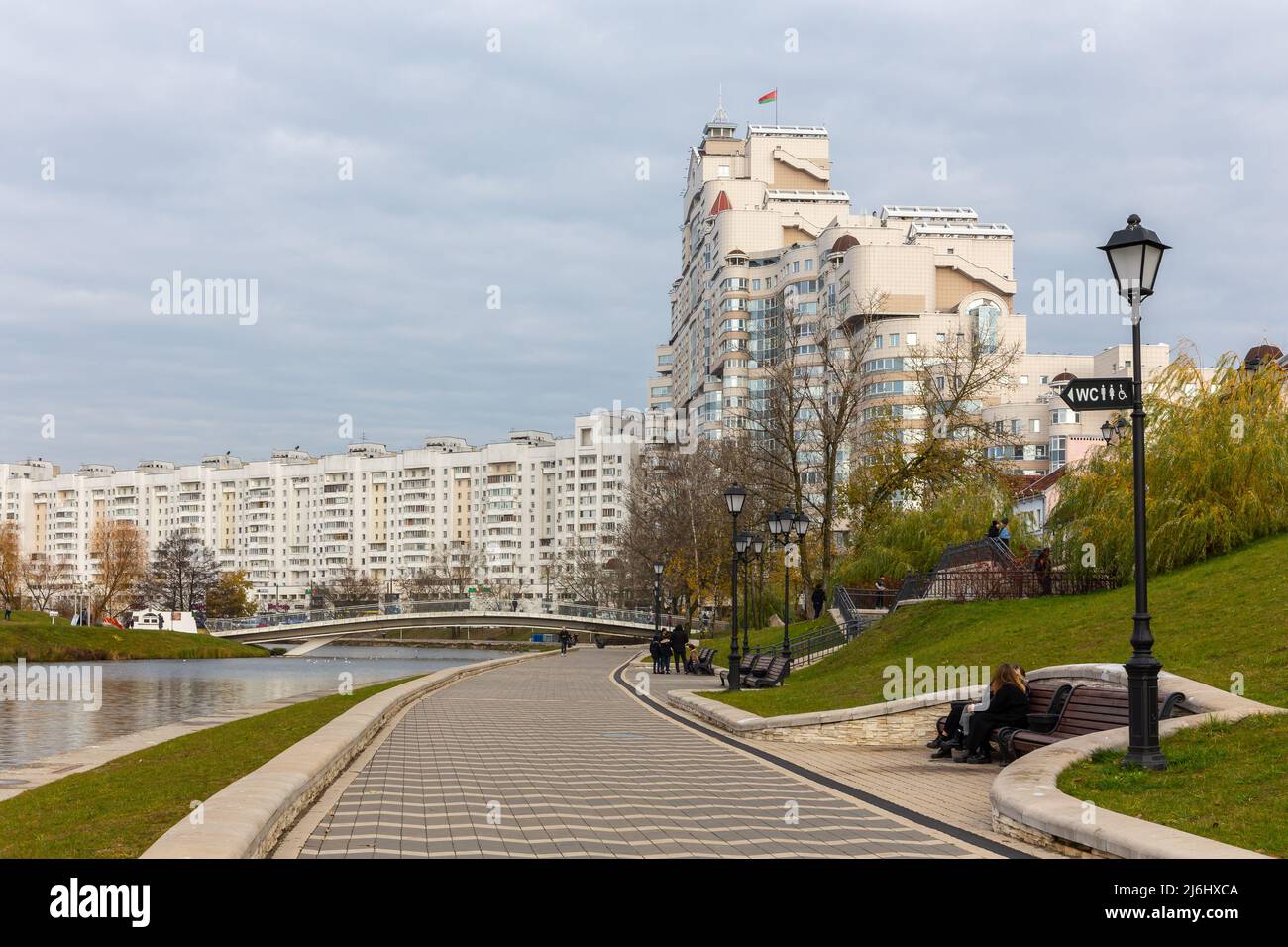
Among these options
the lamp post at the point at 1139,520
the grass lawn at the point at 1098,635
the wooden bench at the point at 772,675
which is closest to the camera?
the lamp post at the point at 1139,520

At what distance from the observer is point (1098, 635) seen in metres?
19.9

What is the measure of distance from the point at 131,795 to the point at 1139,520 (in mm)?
9489

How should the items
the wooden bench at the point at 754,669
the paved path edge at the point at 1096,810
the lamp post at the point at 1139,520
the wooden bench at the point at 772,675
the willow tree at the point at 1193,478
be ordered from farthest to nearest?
the wooden bench at the point at 754,669, the wooden bench at the point at 772,675, the willow tree at the point at 1193,478, the lamp post at the point at 1139,520, the paved path edge at the point at 1096,810

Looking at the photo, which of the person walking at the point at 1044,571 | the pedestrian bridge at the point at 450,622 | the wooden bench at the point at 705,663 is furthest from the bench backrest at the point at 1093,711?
the pedestrian bridge at the point at 450,622

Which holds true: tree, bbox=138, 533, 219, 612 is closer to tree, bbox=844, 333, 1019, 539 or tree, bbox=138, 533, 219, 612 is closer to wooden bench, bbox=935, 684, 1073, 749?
tree, bbox=844, 333, 1019, 539

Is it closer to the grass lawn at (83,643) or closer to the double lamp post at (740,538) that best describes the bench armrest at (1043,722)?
the double lamp post at (740,538)

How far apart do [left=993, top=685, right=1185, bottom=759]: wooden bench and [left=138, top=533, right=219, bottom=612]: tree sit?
120512mm

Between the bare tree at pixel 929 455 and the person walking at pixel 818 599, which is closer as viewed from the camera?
the bare tree at pixel 929 455

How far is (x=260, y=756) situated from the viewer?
47.7 feet

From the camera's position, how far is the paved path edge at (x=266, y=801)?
7402mm

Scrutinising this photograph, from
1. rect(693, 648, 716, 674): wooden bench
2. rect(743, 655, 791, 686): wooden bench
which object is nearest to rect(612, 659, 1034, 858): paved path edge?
rect(743, 655, 791, 686): wooden bench

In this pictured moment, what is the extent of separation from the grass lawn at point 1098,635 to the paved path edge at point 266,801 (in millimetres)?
8224

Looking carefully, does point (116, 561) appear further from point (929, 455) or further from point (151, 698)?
point (929, 455)
